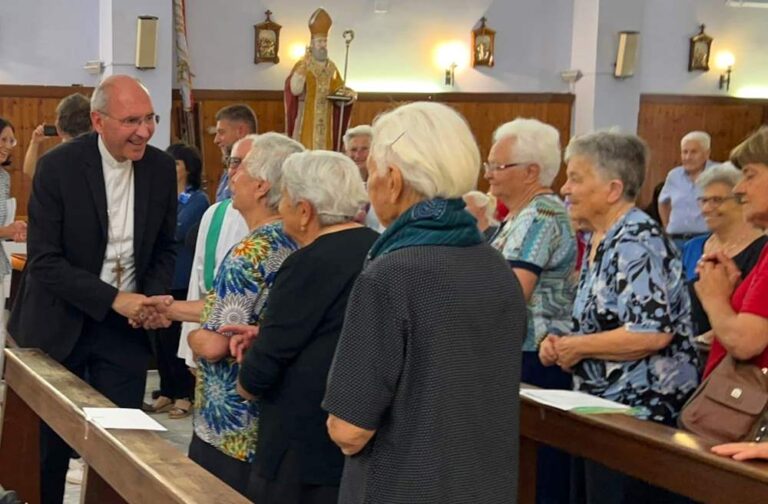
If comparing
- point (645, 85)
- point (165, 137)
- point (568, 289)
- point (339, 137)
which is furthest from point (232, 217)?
point (645, 85)

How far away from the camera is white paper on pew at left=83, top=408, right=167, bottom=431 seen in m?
2.76

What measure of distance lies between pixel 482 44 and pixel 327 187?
379 inches

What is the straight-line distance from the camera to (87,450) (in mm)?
2822

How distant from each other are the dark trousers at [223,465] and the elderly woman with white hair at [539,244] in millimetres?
1009

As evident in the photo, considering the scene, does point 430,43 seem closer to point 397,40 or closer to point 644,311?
point 397,40

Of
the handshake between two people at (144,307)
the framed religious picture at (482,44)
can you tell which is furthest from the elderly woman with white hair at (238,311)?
the framed religious picture at (482,44)

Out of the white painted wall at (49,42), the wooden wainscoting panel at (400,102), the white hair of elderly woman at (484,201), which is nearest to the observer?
the white hair of elderly woman at (484,201)

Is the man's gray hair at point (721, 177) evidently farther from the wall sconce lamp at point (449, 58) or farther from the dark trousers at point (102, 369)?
the wall sconce lamp at point (449, 58)

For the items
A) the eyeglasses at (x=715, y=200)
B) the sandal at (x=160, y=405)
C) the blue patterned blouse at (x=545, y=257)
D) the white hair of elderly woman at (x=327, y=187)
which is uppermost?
the white hair of elderly woman at (x=327, y=187)

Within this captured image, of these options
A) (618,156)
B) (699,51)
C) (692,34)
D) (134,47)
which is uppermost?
(692,34)

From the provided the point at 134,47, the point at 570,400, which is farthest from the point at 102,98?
the point at 134,47

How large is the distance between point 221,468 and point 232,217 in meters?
1.53

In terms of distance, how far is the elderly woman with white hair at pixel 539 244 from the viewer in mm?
3336

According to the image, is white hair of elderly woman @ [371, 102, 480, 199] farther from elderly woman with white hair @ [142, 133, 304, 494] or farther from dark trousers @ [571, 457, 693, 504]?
dark trousers @ [571, 457, 693, 504]
